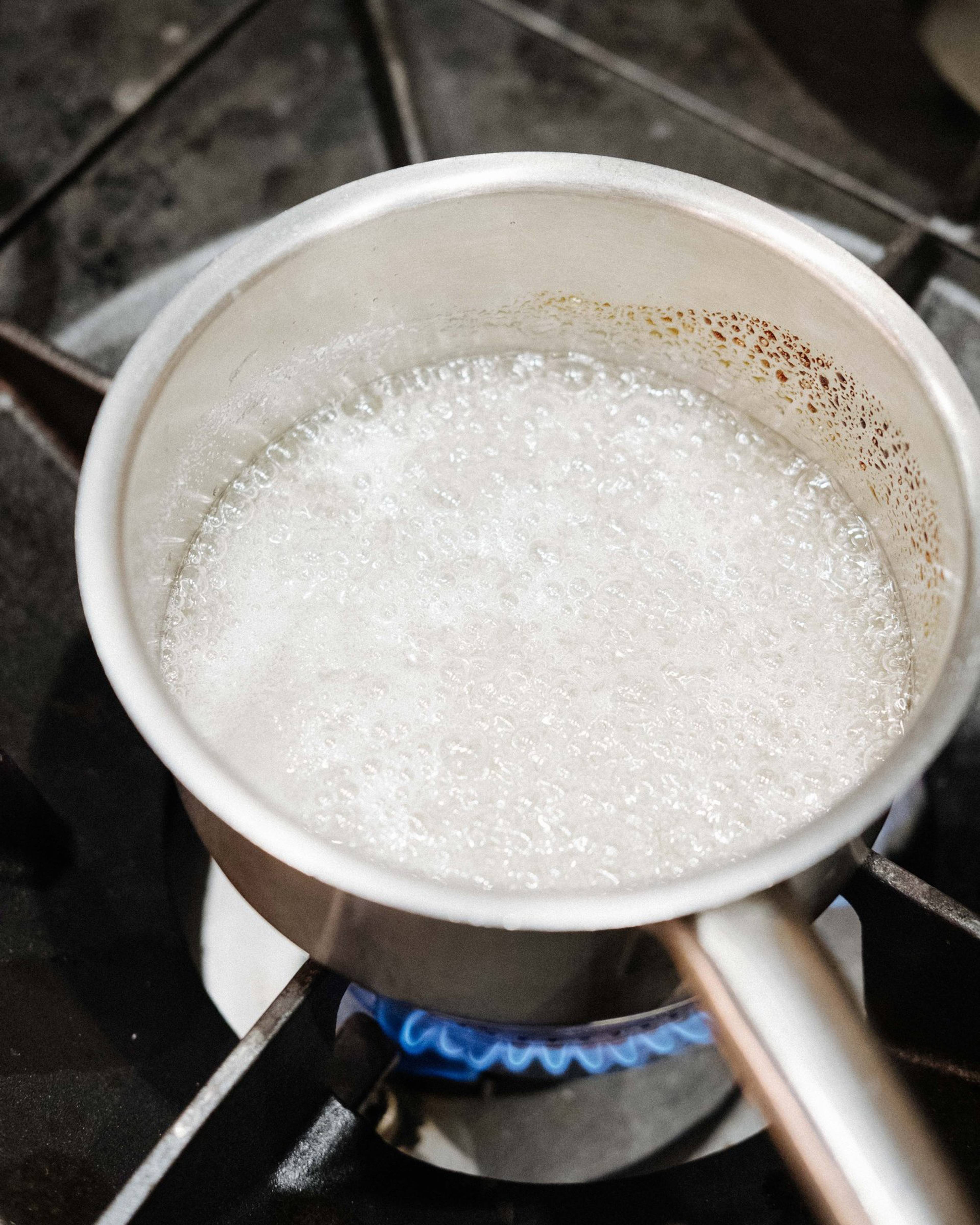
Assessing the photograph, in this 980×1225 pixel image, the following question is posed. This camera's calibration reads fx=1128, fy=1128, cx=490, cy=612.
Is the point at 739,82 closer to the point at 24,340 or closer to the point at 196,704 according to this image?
the point at 24,340

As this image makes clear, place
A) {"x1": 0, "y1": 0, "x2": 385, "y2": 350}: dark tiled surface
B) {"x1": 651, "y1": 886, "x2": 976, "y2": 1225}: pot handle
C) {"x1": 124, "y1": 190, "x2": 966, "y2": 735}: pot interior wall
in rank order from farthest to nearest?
{"x1": 0, "y1": 0, "x2": 385, "y2": 350}: dark tiled surface, {"x1": 124, "y1": 190, "x2": 966, "y2": 735}: pot interior wall, {"x1": 651, "y1": 886, "x2": 976, "y2": 1225}: pot handle

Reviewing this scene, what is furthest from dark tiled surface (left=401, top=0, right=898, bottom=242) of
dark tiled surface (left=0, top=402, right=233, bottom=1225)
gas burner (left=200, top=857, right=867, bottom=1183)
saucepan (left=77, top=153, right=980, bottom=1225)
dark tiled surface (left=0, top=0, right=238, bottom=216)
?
gas burner (left=200, top=857, right=867, bottom=1183)

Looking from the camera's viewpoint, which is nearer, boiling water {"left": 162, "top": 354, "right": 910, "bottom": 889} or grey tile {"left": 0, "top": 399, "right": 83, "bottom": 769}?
boiling water {"left": 162, "top": 354, "right": 910, "bottom": 889}

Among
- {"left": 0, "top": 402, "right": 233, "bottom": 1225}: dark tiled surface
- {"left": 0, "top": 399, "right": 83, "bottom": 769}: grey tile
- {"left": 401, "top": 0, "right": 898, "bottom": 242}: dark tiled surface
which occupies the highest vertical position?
{"left": 401, "top": 0, "right": 898, "bottom": 242}: dark tiled surface

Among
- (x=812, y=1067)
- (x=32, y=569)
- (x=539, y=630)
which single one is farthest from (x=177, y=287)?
(x=812, y=1067)

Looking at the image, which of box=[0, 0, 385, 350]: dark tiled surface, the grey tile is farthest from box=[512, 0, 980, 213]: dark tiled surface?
the grey tile

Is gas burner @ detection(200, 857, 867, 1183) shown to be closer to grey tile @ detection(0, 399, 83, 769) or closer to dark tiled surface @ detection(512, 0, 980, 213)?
grey tile @ detection(0, 399, 83, 769)

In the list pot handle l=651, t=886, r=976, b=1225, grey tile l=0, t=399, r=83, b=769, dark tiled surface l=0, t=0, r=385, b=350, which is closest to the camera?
pot handle l=651, t=886, r=976, b=1225

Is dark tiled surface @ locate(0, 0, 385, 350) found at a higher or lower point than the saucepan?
lower

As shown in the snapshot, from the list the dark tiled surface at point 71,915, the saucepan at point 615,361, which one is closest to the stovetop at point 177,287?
the dark tiled surface at point 71,915
